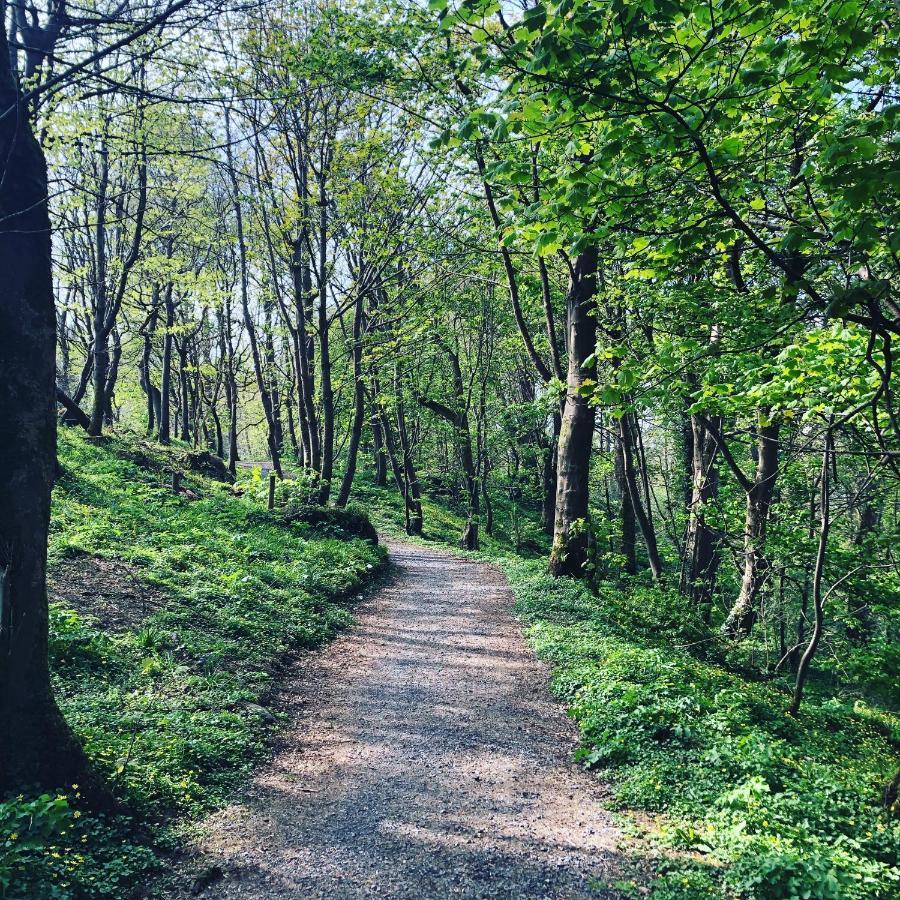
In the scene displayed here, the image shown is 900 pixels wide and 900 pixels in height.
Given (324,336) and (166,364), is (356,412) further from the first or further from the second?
(166,364)

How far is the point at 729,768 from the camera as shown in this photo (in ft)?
15.9

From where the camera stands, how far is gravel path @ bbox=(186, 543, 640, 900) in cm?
389

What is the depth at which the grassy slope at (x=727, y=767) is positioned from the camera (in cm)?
360

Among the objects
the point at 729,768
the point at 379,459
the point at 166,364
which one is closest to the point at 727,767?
the point at 729,768

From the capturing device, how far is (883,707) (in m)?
12.5

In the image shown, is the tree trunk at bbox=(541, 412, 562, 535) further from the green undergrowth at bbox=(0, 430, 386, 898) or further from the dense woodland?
the green undergrowth at bbox=(0, 430, 386, 898)

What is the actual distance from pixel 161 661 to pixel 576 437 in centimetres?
855

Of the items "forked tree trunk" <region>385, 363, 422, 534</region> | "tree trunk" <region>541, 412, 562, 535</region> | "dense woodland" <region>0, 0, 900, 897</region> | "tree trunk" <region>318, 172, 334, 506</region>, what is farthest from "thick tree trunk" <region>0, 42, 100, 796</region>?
"tree trunk" <region>541, 412, 562, 535</region>

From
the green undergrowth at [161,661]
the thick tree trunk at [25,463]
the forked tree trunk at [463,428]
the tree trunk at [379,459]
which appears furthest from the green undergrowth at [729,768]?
the tree trunk at [379,459]

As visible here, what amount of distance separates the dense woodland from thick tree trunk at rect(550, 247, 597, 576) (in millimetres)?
69

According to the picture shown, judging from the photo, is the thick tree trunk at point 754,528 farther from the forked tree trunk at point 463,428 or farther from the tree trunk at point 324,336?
the forked tree trunk at point 463,428

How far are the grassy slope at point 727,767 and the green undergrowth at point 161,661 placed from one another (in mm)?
3535

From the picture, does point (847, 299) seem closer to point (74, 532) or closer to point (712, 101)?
point (712, 101)

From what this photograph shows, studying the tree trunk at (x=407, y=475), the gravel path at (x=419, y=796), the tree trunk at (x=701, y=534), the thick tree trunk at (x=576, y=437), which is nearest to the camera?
the gravel path at (x=419, y=796)
